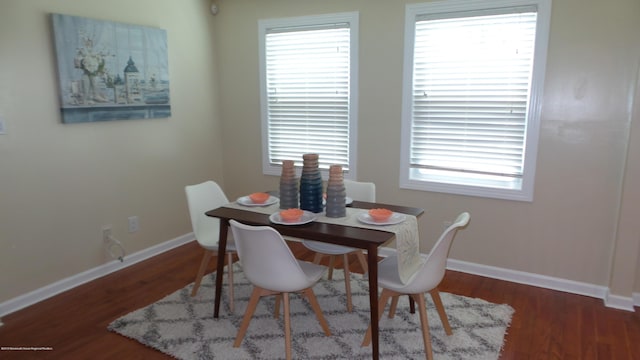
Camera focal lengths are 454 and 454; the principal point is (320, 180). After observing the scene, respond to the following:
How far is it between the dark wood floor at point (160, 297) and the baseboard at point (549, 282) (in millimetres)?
62

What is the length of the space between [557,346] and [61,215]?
3.42 meters

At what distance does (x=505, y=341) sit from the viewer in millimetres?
2688

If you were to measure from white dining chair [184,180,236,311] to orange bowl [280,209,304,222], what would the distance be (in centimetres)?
64

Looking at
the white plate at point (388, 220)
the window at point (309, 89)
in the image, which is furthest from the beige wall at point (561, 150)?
the white plate at point (388, 220)

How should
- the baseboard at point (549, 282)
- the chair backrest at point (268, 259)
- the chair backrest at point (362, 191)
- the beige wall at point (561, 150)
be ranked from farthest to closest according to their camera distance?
the chair backrest at point (362, 191)
the baseboard at point (549, 282)
the beige wall at point (561, 150)
the chair backrest at point (268, 259)

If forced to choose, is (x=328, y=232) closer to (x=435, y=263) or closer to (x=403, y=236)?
(x=403, y=236)

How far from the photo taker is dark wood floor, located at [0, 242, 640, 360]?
2594mm

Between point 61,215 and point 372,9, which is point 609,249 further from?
point 61,215

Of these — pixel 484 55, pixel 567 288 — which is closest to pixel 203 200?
pixel 484 55

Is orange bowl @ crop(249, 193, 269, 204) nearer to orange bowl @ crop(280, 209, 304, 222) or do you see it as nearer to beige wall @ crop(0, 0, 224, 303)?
orange bowl @ crop(280, 209, 304, 222)

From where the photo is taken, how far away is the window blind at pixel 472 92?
3.32 meters

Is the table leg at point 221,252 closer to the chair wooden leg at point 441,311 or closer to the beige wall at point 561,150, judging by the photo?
the chair wooden leg at point 441,311

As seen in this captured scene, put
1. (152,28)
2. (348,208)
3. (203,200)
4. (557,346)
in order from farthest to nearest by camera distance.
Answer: (152,28), (203,200), (348,208), (557,346)

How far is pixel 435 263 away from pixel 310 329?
0.94 metres
